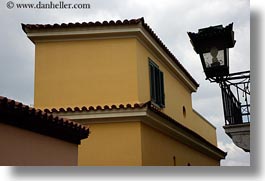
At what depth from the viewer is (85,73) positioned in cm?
606

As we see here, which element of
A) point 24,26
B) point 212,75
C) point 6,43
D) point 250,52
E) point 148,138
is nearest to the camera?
point 212,75

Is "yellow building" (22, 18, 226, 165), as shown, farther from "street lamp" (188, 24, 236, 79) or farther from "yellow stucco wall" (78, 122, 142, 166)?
"street lamp" (188, 24, 236, 79)

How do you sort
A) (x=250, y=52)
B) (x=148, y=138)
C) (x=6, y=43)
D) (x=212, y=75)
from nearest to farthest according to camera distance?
(x=212, y=75), (x=250, y=52), (x=6, y=43), (x=148, y=138)

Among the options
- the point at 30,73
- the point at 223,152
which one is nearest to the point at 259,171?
the point at 223,152

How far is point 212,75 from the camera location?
4.15 m

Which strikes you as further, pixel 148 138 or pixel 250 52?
pixel 148 138

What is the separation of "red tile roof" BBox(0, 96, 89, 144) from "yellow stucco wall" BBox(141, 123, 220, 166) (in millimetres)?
787

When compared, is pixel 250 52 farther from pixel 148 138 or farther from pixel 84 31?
pixel 84 31

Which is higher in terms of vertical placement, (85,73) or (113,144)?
(85,73)

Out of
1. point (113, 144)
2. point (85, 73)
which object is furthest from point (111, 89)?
point (113, 144)

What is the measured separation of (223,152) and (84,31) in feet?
7.60

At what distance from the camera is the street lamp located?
161 inches

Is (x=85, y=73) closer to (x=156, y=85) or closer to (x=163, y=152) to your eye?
(x=156, y=85)

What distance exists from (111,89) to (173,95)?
6.23ft
